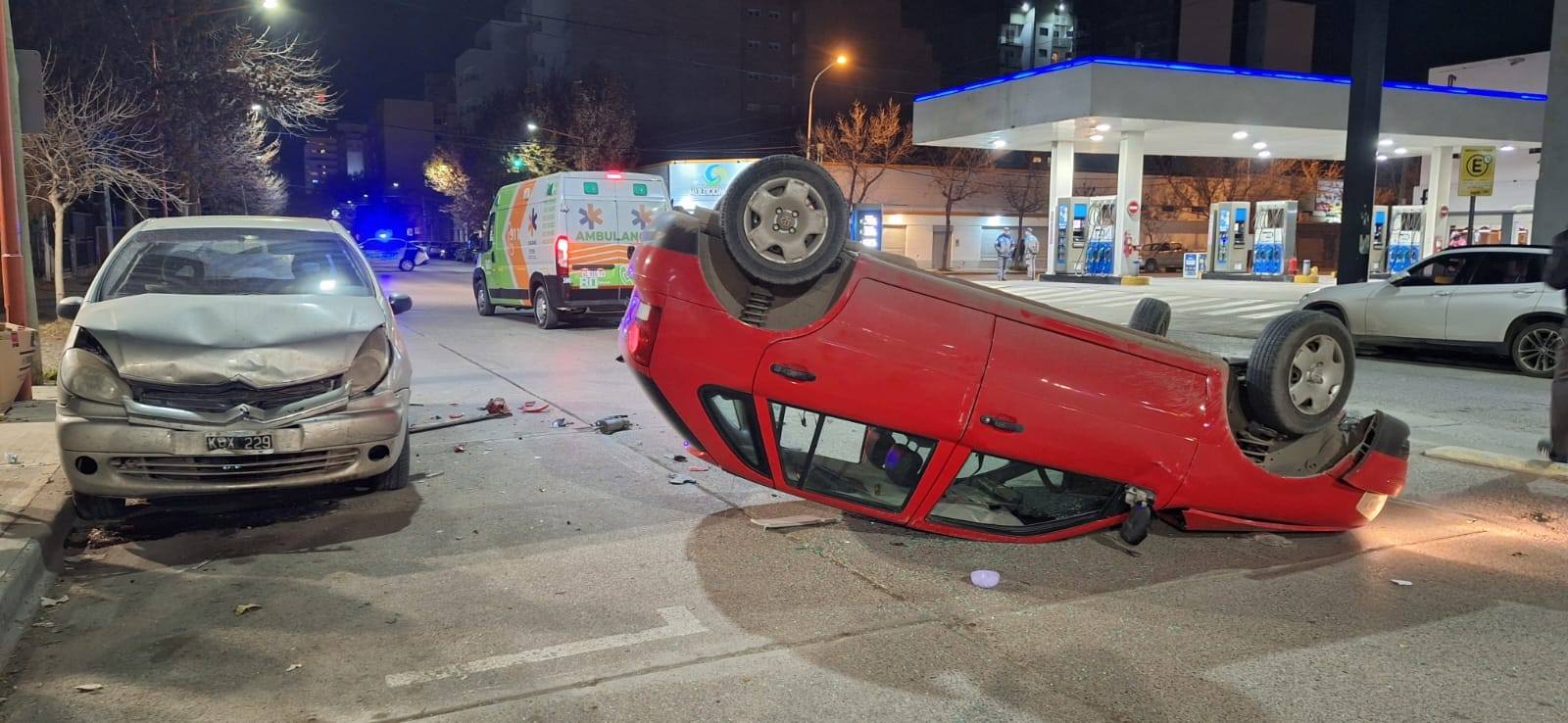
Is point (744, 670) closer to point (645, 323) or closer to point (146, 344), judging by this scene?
point (645, 323)

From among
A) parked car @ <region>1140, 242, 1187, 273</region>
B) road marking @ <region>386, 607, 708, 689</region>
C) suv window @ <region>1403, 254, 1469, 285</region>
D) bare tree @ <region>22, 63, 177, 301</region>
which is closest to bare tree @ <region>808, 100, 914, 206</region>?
parked car @ <region>1140, 242, 1187, 273</region>

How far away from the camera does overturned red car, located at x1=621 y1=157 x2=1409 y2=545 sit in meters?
4.20

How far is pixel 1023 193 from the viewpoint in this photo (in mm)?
50750

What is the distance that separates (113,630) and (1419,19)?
6742 centimetres

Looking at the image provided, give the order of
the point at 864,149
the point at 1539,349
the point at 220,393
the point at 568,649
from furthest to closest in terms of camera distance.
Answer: the point at 864,149 → the point at 1539,349 → the point at 220,393 → the point at 568,649

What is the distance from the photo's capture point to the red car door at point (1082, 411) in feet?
14.1

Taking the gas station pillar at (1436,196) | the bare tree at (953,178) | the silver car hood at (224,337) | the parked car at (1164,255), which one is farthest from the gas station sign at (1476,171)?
the parked car at (1164,255)

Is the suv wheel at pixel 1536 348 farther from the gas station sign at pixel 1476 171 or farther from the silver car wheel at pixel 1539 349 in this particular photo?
the gas station sign at pixel 1476 171

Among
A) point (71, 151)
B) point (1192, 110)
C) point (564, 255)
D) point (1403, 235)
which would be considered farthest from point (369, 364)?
point (1403, 235)

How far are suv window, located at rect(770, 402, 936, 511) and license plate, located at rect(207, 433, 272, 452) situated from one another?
103 inches

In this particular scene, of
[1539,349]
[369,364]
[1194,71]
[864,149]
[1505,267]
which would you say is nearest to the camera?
[369,364]

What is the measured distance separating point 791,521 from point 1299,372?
107 inches

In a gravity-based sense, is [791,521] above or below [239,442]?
below

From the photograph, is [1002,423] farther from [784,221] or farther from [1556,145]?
[1556,145]
